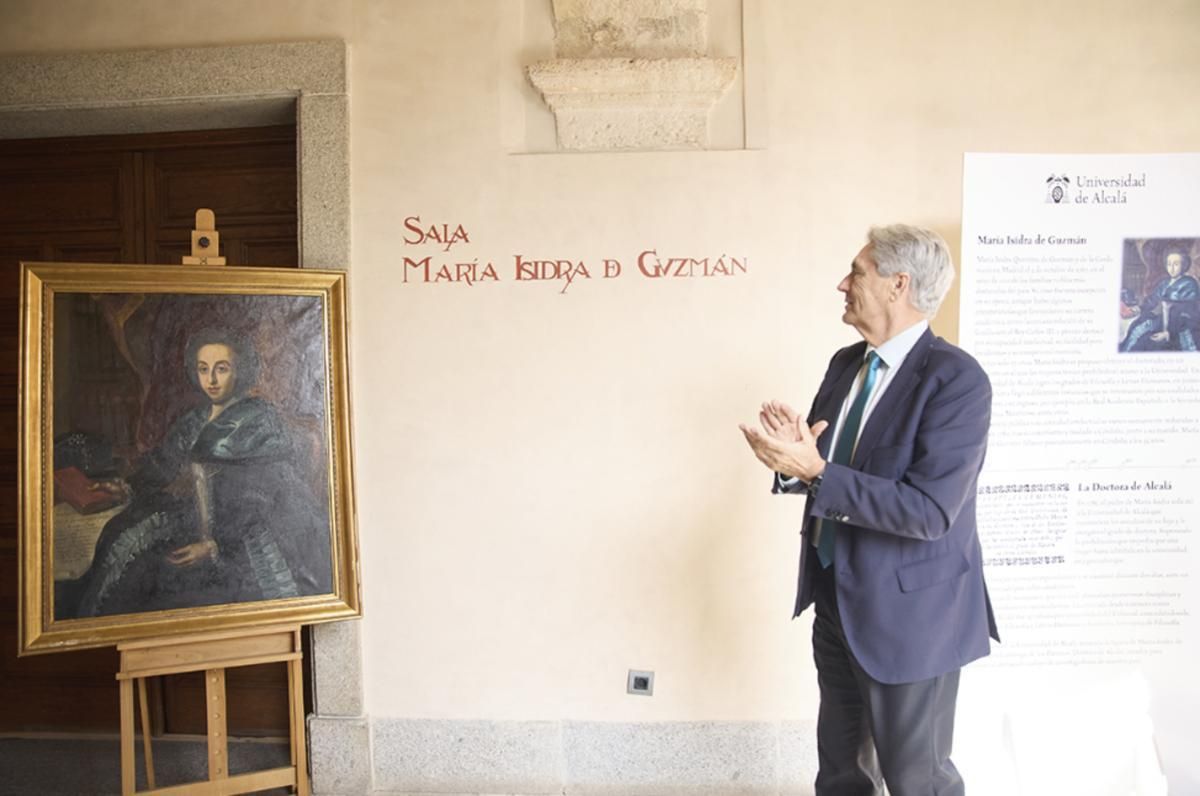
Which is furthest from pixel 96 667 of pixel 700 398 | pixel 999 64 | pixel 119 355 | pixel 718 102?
pixel 999 64

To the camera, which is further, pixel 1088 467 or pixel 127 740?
pixel 1088 467

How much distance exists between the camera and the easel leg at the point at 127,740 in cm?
249

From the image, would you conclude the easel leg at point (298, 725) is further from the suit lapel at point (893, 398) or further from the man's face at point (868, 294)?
the man's face at point (868, 294)

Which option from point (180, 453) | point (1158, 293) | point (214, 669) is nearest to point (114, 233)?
point (180, 453)

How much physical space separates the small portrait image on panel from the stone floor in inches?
132

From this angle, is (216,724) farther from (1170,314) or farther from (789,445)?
(1170,314)

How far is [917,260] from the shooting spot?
6.54ft

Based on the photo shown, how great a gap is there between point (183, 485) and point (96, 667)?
137 cm

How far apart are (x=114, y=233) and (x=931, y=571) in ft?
10.9

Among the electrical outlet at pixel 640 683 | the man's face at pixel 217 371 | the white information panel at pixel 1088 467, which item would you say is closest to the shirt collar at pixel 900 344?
the white information panel at pixel 1088 467

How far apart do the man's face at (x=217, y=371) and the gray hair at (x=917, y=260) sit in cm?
200

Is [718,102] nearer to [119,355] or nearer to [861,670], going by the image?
[861,670]

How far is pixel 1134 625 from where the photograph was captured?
2.69 meters

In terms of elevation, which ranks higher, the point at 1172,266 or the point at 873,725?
the point at 1172,266
